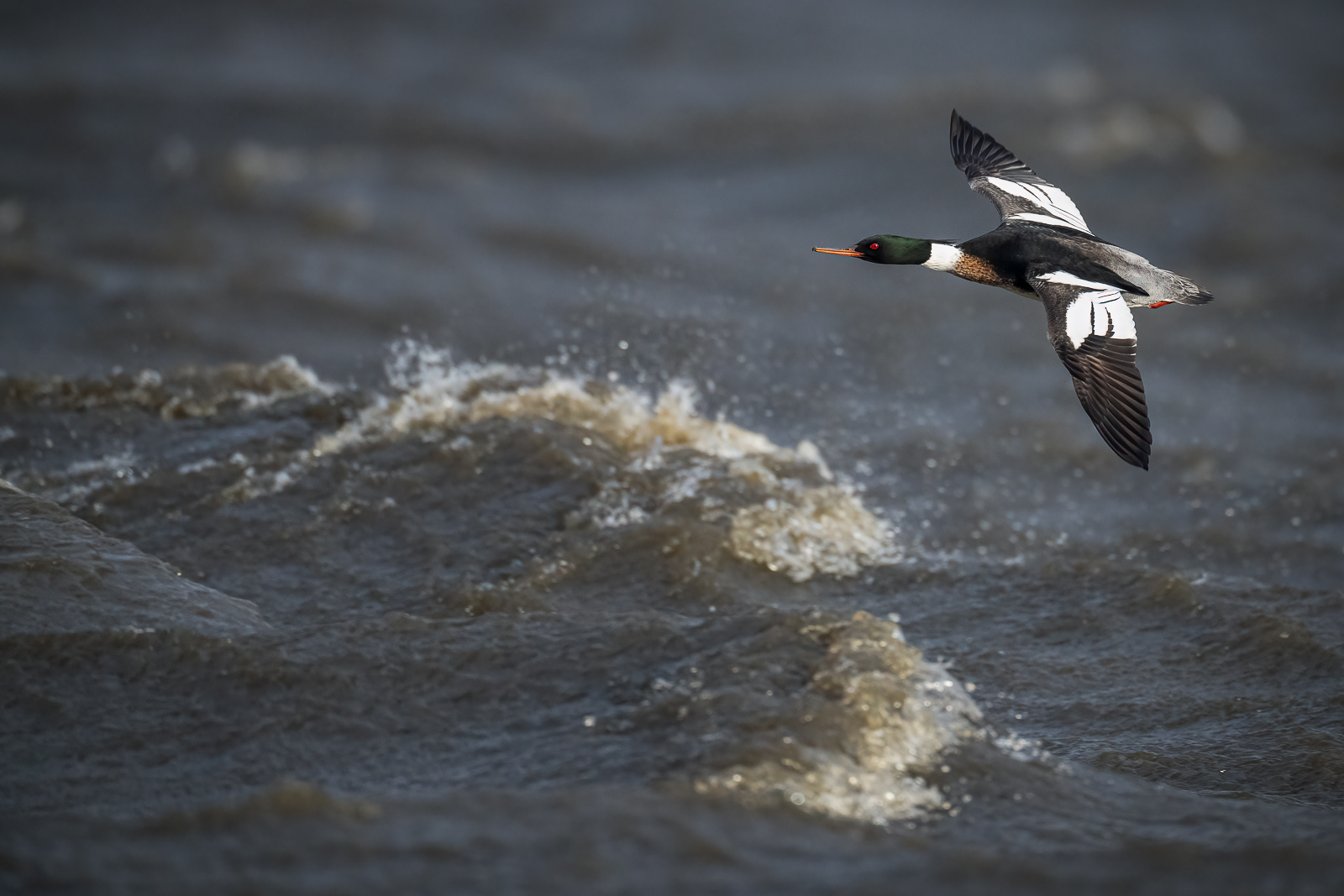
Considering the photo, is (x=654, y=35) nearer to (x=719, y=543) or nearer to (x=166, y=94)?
(x=166, y=94)

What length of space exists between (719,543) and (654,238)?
5431 millimetres

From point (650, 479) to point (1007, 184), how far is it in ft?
7.50

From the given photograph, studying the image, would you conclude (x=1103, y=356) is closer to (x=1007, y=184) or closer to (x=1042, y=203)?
(x=1042, y=203)

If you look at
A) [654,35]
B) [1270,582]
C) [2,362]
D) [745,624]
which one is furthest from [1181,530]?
[654,35]

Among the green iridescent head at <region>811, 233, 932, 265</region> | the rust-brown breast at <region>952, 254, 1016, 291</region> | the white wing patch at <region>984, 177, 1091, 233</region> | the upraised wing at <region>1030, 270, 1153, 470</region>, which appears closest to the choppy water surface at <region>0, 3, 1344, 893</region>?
the upraised wing at <region>1030, 270, 1153, 470</region>

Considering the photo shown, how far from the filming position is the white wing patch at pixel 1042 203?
645cm

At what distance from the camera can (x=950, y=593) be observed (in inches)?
239

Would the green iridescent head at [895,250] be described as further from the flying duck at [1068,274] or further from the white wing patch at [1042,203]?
the white wing patch at [1042,203]

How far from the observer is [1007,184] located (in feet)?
22.3

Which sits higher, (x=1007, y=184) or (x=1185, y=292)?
(x=1007, y=184)

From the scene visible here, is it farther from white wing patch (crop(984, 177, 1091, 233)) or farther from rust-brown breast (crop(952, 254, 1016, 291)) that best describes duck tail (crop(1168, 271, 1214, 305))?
rust-brown breast (crop(952, 254, 1016, 291))

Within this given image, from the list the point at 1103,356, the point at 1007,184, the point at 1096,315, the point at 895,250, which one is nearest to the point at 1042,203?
the point at 1007,184

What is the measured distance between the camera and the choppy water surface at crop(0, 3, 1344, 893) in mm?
3953

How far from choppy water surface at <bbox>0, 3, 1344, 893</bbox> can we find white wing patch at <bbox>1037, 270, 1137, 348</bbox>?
51.0 inches
